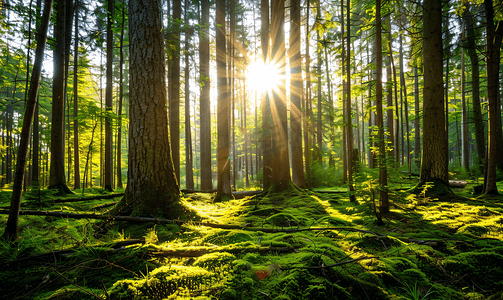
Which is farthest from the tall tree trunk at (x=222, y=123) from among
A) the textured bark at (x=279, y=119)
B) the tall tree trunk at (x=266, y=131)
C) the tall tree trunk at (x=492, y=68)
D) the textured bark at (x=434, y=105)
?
the tall tree trunk at (x=492, y=68)

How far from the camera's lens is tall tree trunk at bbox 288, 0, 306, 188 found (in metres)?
7.89

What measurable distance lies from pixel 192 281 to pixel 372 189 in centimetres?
309

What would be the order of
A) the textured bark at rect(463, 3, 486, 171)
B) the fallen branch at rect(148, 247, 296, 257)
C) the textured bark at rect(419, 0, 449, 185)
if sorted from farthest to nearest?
the textured bark at rect(463, 3, 486, 171), the textured bark at rect(419, 0, 449, 185), the fallen branch at rect(148, 247, 296, 257)

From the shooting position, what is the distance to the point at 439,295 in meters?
1.73

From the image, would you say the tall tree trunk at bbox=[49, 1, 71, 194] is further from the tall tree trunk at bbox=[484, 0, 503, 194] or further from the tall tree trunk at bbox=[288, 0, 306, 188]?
the tall tree trunk at bbox=[484, 0, 503, 194]

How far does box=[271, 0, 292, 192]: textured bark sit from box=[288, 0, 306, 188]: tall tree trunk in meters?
0.69

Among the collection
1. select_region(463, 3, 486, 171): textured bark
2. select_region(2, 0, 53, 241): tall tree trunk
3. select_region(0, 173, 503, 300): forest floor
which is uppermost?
select_region(463, 3, 486, 171): textured bark

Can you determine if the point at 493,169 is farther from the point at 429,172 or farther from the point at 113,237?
the point at 113,237

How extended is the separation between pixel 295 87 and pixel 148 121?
19.8ft

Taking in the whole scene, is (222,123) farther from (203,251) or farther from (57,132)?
(57,132)

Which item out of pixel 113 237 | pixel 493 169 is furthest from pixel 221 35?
pixel 493 169

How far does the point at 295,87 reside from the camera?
26.7ft

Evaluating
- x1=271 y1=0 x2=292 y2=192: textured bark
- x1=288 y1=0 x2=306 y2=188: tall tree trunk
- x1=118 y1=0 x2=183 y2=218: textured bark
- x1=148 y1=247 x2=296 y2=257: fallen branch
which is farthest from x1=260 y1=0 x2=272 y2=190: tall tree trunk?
x1=148 y1=247 x2=296 y2=257: fallen branch

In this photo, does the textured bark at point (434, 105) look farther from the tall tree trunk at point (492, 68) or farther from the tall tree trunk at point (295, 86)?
the tall tree trunk at point (295, 86)
